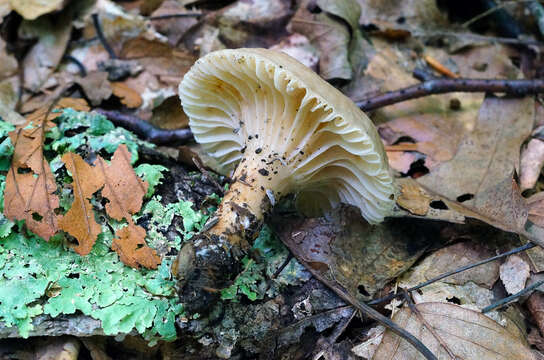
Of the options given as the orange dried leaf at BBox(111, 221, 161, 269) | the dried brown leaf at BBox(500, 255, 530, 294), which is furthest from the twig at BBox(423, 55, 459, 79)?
the orange dried leaf at BBox(111, 221, 161, 269)

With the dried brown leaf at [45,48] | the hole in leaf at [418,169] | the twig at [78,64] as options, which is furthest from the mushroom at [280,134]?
the dried brown leaf at [45,48]

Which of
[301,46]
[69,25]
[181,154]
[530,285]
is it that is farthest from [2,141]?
[530,285]

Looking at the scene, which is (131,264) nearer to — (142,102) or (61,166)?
(61,166)

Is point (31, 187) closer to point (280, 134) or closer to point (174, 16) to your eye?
point (280, 134)

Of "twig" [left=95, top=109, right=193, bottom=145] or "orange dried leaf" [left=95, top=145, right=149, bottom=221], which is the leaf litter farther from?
"twig" [left=95, top=109, right=193, bottom=145]

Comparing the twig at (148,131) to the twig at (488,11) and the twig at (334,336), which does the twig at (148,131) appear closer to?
the twig at (334,336)

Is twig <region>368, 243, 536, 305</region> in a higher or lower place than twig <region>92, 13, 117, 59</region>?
lower
